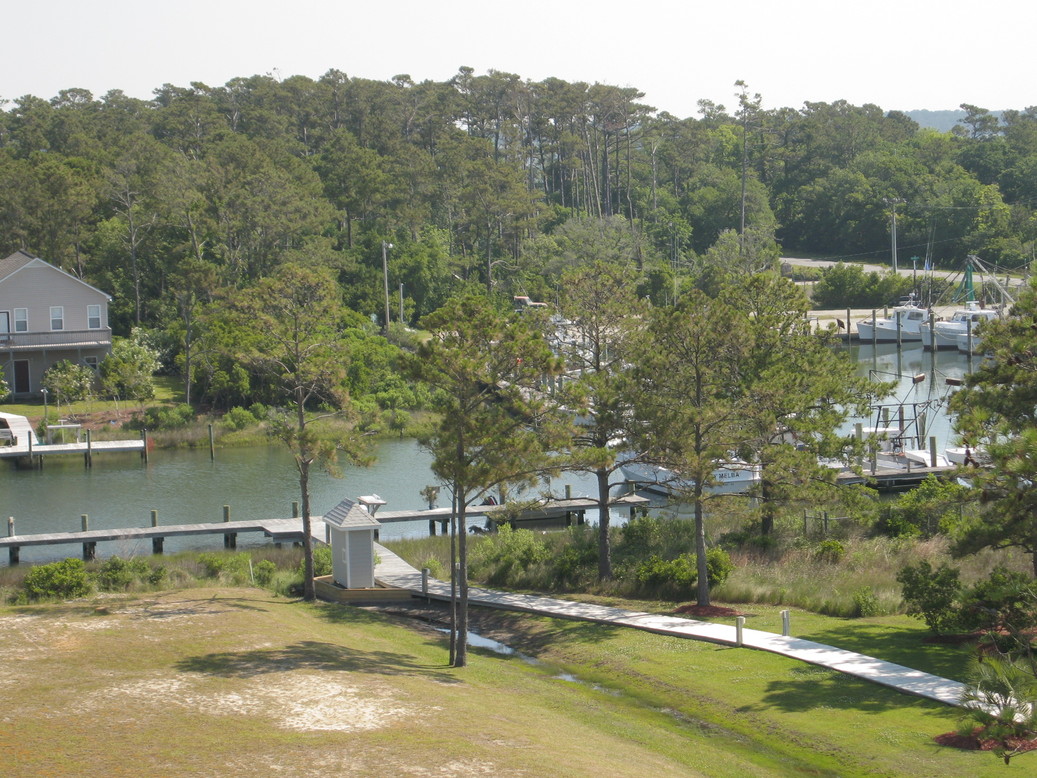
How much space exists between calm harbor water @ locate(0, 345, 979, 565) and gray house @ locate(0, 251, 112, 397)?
10.7 meters

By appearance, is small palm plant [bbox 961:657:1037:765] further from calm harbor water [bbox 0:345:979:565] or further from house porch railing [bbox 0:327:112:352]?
house porch railing [bbox 0:327:112:352]

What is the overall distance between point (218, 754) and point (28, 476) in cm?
4333

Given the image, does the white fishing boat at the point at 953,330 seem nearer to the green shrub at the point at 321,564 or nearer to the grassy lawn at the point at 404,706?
the green shrub at the point at 321,564

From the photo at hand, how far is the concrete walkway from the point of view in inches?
905

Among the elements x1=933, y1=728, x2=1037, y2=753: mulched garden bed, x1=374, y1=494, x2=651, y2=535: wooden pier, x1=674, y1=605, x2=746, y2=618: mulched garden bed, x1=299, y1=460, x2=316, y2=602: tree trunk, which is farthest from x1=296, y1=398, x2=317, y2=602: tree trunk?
x1=933, y1=728, x2=1037, y2=753: mulched garden bed

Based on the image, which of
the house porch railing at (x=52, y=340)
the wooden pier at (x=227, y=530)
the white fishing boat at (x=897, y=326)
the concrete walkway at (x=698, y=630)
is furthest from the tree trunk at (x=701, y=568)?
the white fishing boat at (x=897, y=326)

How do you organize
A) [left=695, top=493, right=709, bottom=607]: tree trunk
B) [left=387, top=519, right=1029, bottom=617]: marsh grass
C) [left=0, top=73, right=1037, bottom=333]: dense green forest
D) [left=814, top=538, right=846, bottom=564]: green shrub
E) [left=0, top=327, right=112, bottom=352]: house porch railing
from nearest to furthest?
1. [left=695, top=493, right=709, bottom=607]: tree trunk
2. [left=387, top=519, right=1029, bottom=617]: marsh grass
3. [left=814, top=538, right=846, bottom=564]: green shrub
4. [left=0, top=327, right=112, bottom=352]: house porch railing
5. [left=0, top=73, right=1037, bottom=333]: dense green forest

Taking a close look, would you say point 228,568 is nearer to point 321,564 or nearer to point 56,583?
point 321,564

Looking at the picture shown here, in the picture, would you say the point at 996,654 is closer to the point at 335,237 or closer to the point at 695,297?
the point at 695,297

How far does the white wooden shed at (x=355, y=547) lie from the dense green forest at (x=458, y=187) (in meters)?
26.1

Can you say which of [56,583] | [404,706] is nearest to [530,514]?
[56,583]

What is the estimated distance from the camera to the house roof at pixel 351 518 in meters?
33.2

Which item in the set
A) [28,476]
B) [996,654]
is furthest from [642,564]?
[28,476]

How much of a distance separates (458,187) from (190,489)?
54427 millimetres
